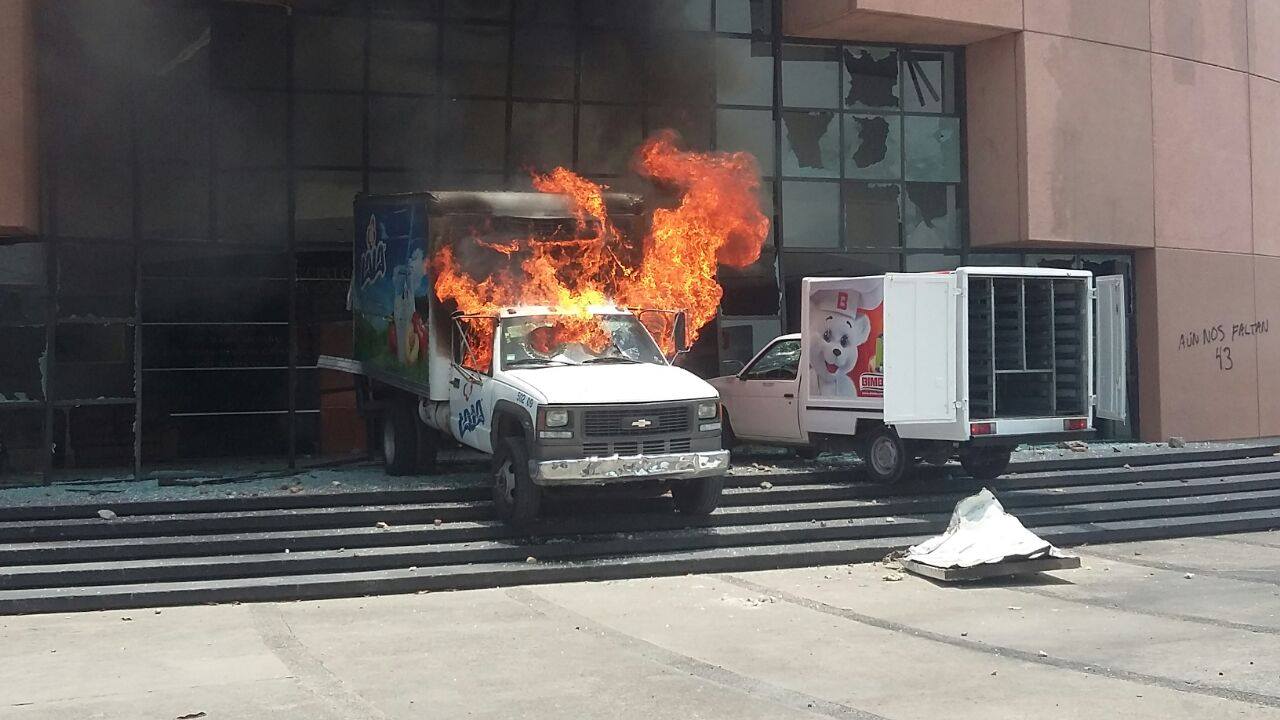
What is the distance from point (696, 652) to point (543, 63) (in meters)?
11.3

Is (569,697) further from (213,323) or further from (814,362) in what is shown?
(213,323)

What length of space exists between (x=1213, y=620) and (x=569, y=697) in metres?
5.28

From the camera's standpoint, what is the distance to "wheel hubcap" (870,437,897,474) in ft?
46.5

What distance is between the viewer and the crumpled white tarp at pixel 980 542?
437 inches

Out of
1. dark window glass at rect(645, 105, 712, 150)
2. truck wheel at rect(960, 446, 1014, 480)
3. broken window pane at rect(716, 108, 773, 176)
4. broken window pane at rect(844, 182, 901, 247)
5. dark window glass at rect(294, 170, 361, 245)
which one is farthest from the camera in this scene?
broken window pane at rect(844, 182, 901, 247)

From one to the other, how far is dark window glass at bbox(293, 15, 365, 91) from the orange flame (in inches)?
114

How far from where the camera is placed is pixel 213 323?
16.6 meters

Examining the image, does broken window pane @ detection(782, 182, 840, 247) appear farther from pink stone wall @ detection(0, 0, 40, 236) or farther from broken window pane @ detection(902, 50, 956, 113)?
pink stone wall @ detection(0, 0, 40, 236)

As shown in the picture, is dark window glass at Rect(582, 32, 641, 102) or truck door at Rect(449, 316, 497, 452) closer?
truck door at Rect(449, 316, 497, 452)

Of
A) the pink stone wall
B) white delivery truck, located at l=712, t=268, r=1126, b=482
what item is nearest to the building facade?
the pink stone wall

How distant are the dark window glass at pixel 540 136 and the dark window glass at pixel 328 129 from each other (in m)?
2.18

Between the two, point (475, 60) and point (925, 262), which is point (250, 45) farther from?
point (925, 262)

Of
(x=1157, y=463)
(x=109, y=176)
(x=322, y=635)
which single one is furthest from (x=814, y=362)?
(x=109, y=176)

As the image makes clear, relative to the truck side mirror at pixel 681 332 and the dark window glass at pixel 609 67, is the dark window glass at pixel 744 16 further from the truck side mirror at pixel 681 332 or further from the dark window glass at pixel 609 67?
the truck side mirror at pixel 681 332
